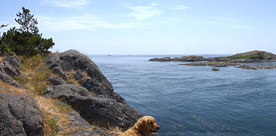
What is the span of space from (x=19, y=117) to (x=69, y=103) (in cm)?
358

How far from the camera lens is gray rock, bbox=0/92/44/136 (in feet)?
15.5

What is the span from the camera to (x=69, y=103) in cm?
878

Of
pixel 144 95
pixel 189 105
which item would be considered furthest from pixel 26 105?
pixel 144 95

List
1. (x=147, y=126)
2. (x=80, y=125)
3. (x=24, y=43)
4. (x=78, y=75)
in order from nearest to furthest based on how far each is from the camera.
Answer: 1. (x=147, y=126)
2. (x=80, y=125)
3. (x=78, y=75)
4. (x=24, y=43)

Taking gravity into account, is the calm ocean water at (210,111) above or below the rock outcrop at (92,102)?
below

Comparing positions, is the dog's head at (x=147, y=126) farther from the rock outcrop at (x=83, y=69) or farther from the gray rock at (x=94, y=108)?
the rock outcrop at (x=83, y=69)

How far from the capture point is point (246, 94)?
2264 cm

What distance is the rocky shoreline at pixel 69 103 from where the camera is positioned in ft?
17.1

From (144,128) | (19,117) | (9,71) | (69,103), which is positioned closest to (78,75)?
(9,71)

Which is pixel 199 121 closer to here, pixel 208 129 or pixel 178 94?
pixel 208 129

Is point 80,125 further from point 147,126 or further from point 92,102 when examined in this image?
point 147,126

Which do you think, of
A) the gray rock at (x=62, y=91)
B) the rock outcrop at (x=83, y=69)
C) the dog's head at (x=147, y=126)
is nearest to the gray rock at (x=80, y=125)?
the dog's head at (x=147, y=126)

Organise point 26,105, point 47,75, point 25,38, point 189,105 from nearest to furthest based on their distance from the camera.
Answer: point 26,105 → point 47,75 → point 25,38 → point 189,105

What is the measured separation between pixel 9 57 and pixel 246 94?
25.1 meters
